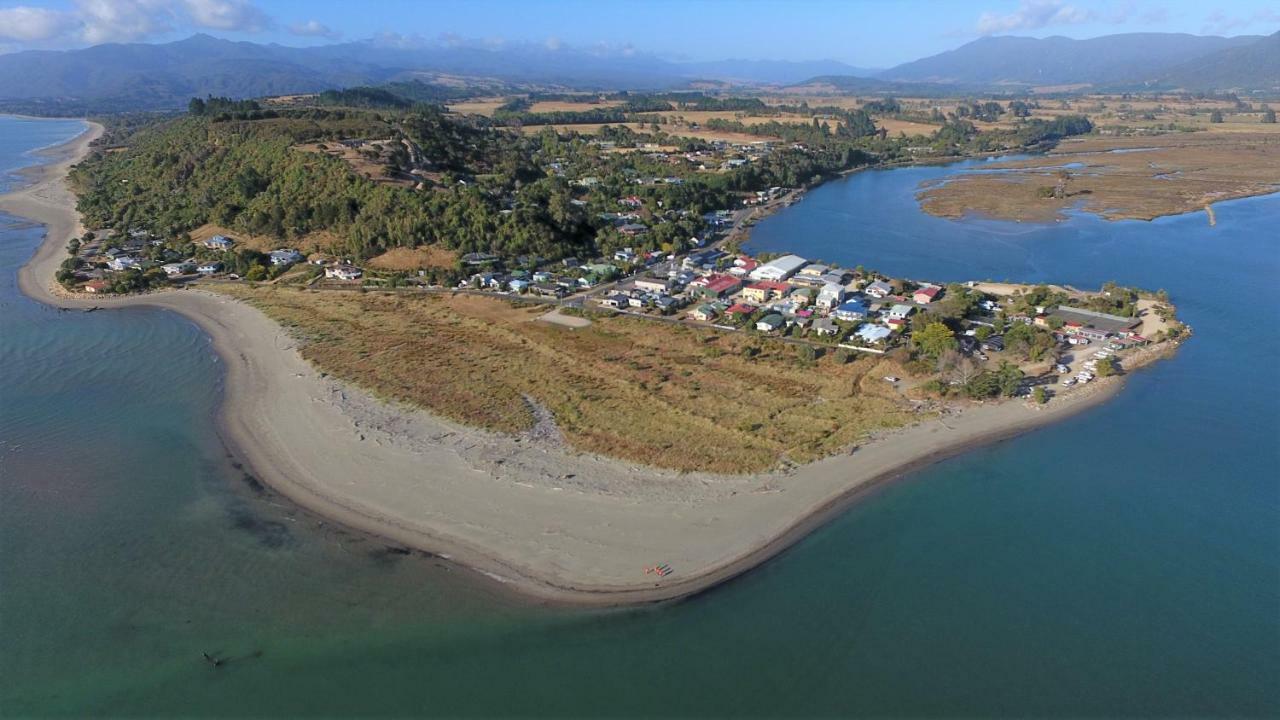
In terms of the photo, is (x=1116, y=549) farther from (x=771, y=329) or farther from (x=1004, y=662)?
(x=771, y=329)

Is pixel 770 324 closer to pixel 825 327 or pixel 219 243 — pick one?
pixel 825 327

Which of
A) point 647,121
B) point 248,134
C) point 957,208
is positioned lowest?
point 957,208

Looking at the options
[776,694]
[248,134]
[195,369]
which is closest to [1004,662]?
[776,694]

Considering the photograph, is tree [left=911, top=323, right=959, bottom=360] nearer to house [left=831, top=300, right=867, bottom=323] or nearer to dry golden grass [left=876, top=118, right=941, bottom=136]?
house [left=831, top=300, right=867, bottom=323]

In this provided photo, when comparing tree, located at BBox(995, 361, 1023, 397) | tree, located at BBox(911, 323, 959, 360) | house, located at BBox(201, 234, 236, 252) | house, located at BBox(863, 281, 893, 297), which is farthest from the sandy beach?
house, located at BBox(201, 234, 236, 252)

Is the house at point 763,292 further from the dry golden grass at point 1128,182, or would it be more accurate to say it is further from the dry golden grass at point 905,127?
the dry golden grass at point 905,127

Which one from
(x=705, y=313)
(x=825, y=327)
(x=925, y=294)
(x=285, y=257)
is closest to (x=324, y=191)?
(x=285, y=257)
